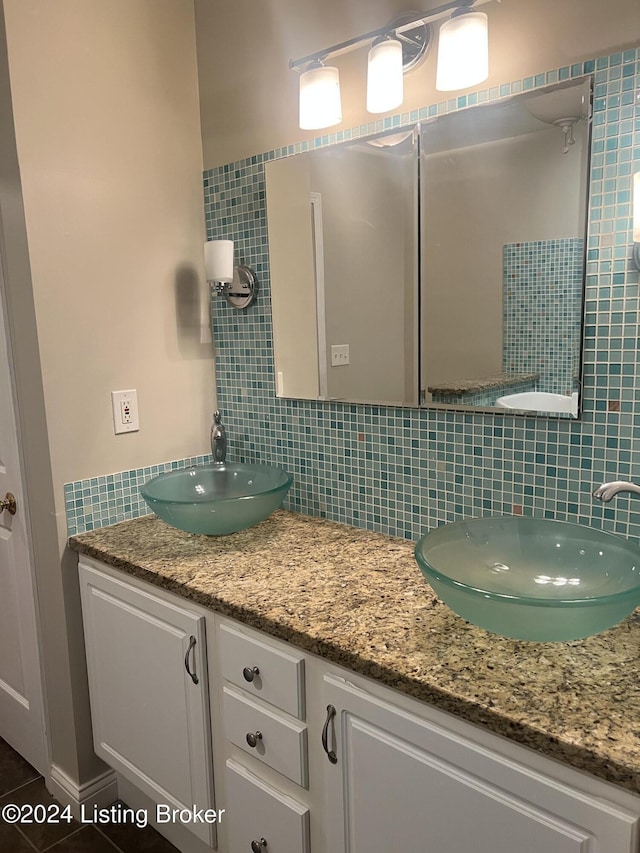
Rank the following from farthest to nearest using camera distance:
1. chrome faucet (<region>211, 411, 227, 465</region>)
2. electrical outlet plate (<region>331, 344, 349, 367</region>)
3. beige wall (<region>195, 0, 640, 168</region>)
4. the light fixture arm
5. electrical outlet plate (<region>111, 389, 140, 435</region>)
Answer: chrome faucet (<region>211, 411, 227, 465</region>) → electrical outlet plate (<region>111, 389, 140, 435</region>) → electrical outlet plate (<region>331, 344, 349, 367</region>) → the light fixture arm → beige wall (<region>195, 0, 640, 168</region>)

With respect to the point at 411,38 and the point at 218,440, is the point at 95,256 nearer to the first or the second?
the point at 218,440

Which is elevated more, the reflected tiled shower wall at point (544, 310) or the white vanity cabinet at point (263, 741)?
the reflected tiled shower wall at point (544, 310)

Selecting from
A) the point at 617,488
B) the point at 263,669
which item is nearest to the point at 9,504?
the point at 263,669

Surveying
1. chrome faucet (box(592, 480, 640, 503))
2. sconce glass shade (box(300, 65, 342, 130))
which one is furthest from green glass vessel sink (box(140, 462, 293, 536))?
sconce glass shade (box(300, 65, 342, 130))

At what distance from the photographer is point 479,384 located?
1522mm

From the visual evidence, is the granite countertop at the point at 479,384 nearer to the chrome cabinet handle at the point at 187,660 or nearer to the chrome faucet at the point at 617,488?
the chrome faucet at the point at 617,488

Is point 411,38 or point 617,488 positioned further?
point 411,38

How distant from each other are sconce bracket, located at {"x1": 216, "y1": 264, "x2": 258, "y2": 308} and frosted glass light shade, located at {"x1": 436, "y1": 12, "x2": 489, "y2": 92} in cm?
81

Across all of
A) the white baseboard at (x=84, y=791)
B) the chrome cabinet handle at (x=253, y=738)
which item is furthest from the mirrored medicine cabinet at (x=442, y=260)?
the white baseboard at (x=84, y=791)

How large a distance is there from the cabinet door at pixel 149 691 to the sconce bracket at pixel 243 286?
2.95 ft

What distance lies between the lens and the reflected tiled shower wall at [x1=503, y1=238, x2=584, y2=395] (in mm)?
1350

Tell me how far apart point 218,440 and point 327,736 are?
106cm

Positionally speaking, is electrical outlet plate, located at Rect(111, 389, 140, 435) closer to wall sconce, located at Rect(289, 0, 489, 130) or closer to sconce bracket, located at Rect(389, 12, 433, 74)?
wall sconce, located at Rect(289, 0, 489, 130)

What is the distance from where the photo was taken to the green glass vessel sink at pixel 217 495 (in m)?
1.66
